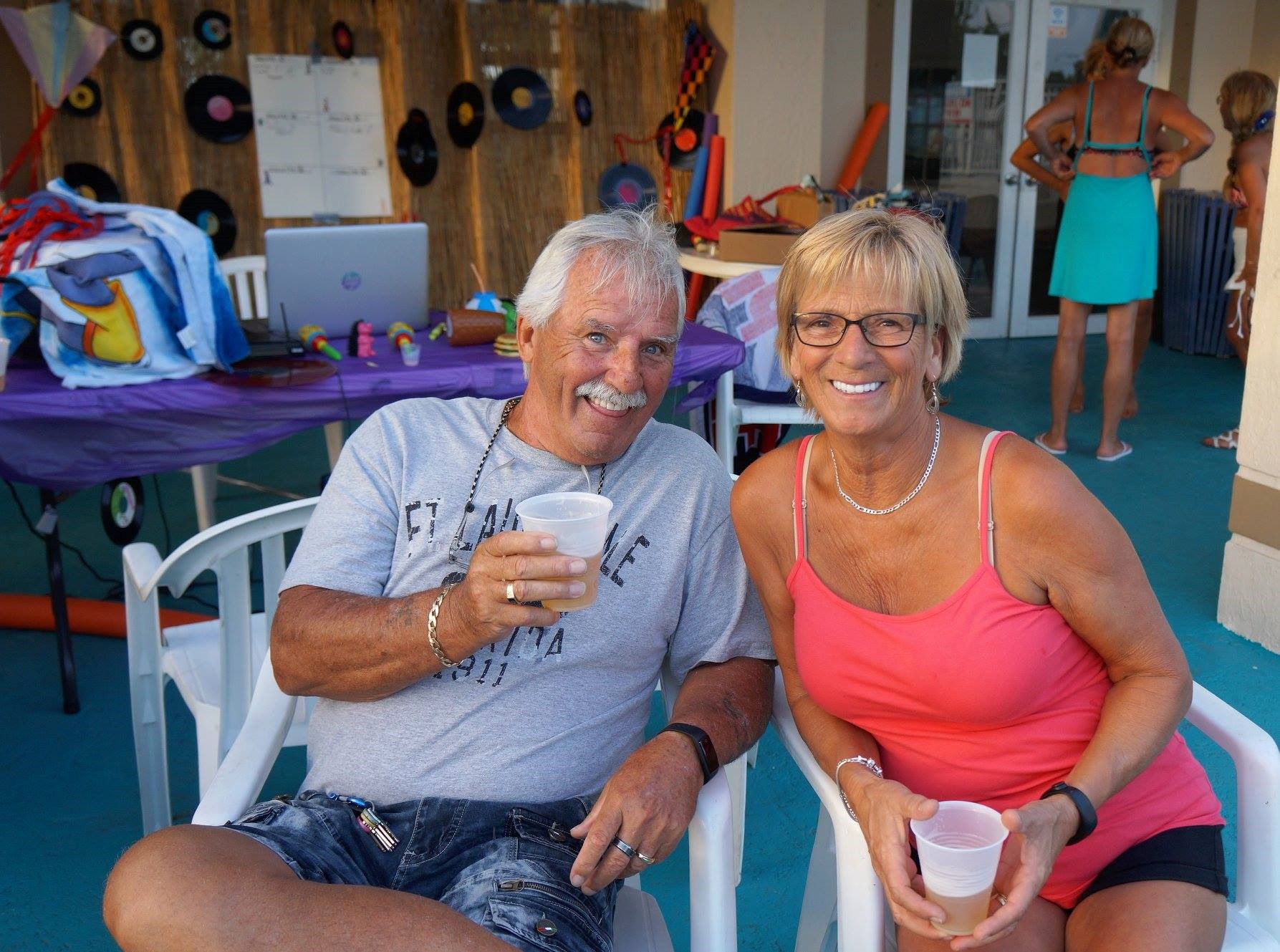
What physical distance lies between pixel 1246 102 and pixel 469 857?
5.63m

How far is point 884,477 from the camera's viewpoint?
1.66 meters

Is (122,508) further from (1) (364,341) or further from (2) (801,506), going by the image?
(2) (801,506)

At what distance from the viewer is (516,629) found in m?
1.73

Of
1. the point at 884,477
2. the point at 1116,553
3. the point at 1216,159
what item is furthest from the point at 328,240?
the point at 1216,159

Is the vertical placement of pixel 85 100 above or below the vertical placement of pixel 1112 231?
above

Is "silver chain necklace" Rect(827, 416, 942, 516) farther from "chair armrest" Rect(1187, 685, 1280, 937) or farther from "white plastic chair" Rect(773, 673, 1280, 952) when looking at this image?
"chair armrest" Rect(1187, 685, 1280, 937)

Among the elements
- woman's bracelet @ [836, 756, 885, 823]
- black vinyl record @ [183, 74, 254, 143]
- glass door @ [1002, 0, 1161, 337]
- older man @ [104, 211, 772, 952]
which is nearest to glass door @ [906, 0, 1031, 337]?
glass door @ [1002, 0, 1161, 337]

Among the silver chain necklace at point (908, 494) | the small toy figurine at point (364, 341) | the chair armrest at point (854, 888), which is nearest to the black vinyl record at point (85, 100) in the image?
the small toy figurine at point (364, 341)

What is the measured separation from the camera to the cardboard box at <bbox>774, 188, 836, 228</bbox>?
552 cm

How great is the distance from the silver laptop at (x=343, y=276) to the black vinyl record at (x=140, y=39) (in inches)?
158

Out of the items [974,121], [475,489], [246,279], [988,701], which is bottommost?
[988,701]

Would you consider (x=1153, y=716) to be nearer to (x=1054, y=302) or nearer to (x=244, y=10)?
(x=244, y=10)

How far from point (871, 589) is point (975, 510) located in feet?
0.62

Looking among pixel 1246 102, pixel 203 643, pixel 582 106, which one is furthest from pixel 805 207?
pixel 203 643
